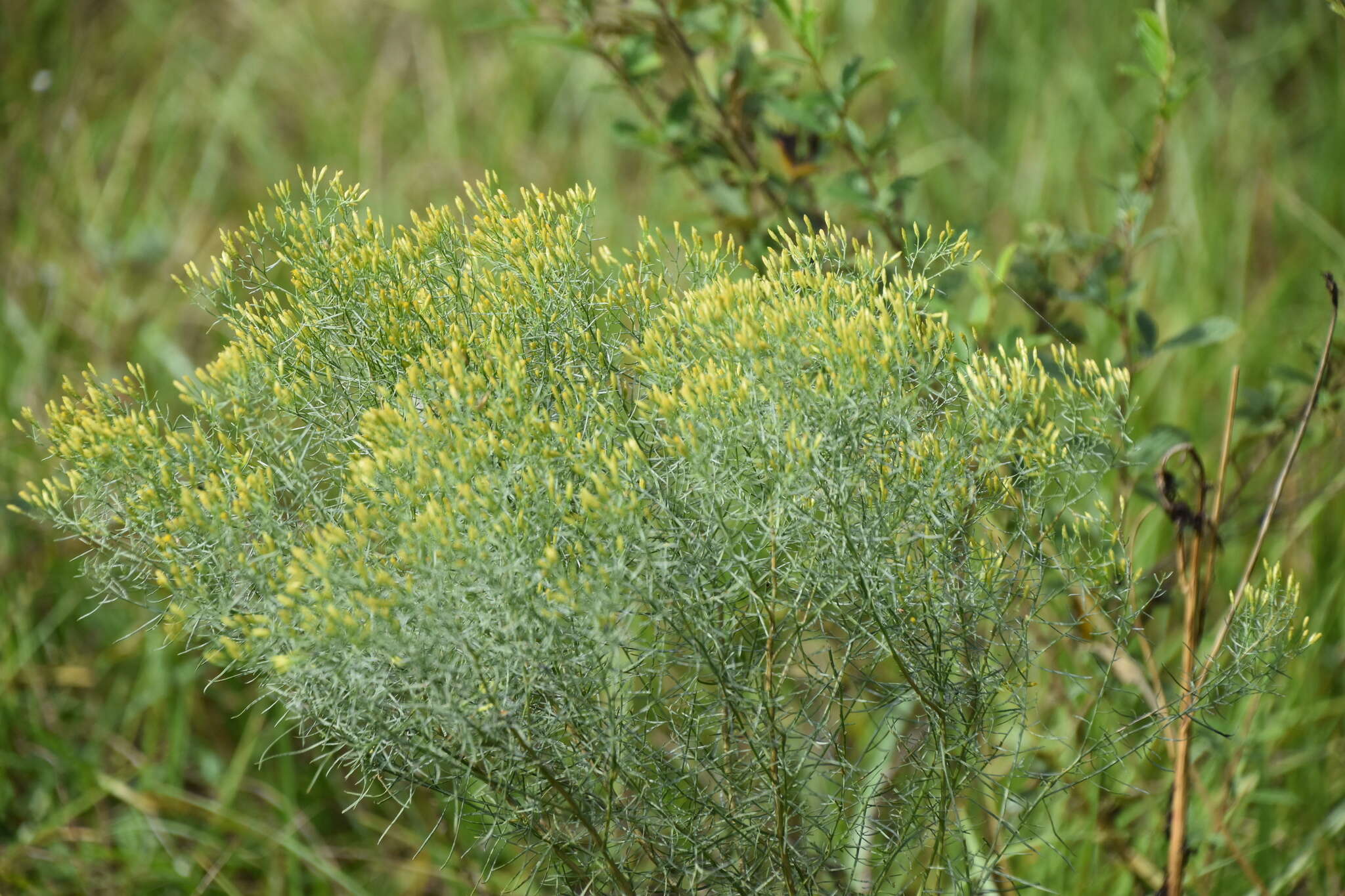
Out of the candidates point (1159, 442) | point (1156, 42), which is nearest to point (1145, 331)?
point (1159, 442)

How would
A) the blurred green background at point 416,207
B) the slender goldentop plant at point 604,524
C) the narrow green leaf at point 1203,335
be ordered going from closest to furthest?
the slender goldentop plant at point 604,524 < the narrow green leaf at point 1203,335 < the blurred green background at point 416,207

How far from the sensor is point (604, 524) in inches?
33.7

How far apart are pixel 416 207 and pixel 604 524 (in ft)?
9.10

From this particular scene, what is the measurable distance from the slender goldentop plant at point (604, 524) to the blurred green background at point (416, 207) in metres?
0.67

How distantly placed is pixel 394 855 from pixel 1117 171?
256 cm

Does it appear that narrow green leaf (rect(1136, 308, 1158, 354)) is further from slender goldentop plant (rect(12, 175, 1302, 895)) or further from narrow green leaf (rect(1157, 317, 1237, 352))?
slender goldentop plant (rect(12, 175, 1302, 895))

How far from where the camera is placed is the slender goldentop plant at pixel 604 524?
33.3 inches

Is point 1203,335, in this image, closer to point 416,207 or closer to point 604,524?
point 604,524

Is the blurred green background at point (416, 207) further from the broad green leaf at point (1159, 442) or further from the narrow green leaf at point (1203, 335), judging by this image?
the broad green leaf at point (1159, 442)

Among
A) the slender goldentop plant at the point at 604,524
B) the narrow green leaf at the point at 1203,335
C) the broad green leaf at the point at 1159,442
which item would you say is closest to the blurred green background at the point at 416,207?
the narrow green leaf at the point at 1203,335

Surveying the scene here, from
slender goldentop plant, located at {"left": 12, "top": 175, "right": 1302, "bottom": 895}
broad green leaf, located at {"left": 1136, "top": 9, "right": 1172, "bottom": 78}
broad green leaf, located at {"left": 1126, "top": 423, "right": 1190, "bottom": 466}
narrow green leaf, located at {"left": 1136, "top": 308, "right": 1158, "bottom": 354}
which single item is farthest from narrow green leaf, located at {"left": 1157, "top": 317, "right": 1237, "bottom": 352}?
slender goldentop plant, located at {"left": 12, "top": 175, "right": 1302, "bottom": 895}

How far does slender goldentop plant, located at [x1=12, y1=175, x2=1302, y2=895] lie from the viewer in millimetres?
846

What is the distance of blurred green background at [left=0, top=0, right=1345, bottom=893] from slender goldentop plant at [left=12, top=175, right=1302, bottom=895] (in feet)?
2.19

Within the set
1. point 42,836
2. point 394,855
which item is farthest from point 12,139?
point 394,855
